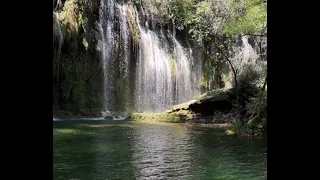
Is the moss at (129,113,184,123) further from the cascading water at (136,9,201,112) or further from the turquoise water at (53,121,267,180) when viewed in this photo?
the turquoise water at (53,121,267,180)

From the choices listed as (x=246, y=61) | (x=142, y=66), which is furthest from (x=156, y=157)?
(x=142, y=66)

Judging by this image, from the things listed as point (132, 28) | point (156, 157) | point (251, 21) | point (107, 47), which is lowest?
point (156, 157)

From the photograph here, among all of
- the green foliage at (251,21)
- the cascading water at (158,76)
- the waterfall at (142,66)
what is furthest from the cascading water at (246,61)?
the green foliage at (251,21)

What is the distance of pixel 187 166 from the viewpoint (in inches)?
351

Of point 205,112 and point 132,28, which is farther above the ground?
point 132,28

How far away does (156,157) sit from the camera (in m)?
10.1

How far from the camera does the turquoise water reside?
26.5ft

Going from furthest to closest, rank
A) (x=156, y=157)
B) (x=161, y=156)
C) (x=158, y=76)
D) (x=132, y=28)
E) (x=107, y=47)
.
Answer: (x=158, y=76)
(x=132, y=28)
(x=107, y=47)
(x=161, y=156)
(x=156, y=157)

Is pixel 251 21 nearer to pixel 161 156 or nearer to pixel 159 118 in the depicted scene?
pixel 159 118

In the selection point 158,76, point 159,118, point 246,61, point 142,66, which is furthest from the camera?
point 158,76

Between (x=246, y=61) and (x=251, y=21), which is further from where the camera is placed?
(x=246, y=61)
